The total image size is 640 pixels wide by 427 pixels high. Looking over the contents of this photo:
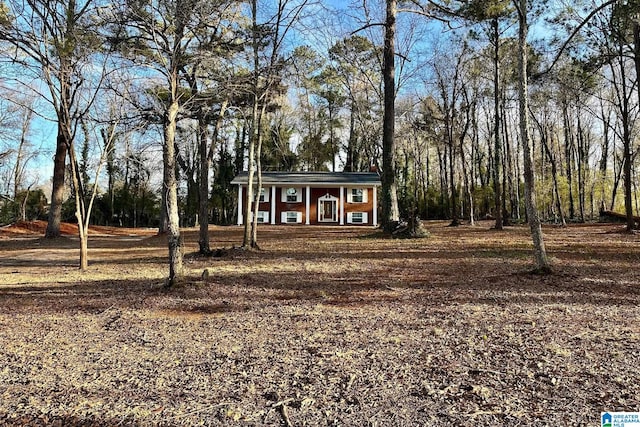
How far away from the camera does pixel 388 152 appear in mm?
12867

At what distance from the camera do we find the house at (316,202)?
2572 centimetres

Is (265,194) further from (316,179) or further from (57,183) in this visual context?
(57,183)

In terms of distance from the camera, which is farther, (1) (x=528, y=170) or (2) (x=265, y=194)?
(2) (x=265, y=194)

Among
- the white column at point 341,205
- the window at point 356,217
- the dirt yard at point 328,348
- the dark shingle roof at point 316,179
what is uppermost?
the dark shingle roof at point 316,179

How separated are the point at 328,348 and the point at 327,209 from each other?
22652 mm

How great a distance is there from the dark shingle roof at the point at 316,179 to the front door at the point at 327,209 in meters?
1.24

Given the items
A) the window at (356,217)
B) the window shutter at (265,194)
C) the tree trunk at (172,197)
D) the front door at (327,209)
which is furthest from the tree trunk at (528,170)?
the window shutter at (265,194)

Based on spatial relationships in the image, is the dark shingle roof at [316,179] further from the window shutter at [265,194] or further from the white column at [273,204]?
the window shutter at [265,194]

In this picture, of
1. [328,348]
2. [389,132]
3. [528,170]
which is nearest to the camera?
[328,348]

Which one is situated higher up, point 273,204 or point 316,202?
point 316,202

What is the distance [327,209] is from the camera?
85.6ft

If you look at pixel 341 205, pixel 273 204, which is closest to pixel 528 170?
pixel 341 205

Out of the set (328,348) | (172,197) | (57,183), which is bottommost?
(328,348)

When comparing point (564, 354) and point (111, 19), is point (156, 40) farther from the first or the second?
point (564, 354)
